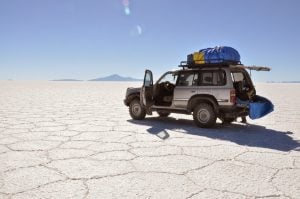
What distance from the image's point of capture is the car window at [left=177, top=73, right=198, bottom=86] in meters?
9.53

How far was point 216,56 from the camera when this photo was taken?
8.91 m

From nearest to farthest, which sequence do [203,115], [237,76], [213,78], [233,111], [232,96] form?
[232,96]
[233,111]
[213,78]
[203,115]
[237,76]

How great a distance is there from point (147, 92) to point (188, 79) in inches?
57.5

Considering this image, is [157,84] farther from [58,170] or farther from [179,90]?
[58,170]

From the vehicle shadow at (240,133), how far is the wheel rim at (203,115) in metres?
0.28

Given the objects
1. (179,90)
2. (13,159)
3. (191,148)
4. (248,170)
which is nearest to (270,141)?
(191,148)


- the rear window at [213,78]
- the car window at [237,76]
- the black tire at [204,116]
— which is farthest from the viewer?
the car window at [237,76]

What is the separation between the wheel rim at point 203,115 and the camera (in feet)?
29.7

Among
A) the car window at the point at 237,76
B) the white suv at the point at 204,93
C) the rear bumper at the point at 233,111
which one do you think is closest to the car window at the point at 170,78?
the white suv at the point at 204,93

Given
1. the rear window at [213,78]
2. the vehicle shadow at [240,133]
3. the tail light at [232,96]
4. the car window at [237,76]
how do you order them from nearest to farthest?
1. the vehicle shadow at [240,133]
2. the tail light at [232,96]
3. the rear window at [213,78]
4. the car window at [237,76]

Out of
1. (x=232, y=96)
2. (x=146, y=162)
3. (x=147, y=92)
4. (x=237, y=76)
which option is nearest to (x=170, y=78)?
(x=147, y=92)

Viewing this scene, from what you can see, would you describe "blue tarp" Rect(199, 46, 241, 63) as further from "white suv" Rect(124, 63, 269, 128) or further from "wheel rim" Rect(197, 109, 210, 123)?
"wheel rim" Rect(197, 109, 210, 123)

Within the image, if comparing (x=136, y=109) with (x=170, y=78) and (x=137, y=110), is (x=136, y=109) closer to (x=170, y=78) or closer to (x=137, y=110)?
(x=137, y=110)

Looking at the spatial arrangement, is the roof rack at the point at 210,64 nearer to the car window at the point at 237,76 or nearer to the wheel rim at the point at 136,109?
the car window at the point at 237,76
